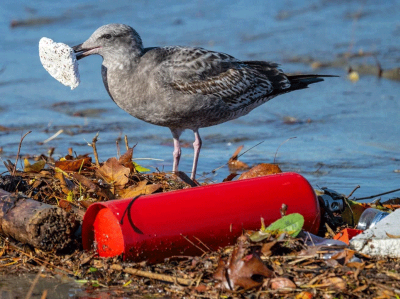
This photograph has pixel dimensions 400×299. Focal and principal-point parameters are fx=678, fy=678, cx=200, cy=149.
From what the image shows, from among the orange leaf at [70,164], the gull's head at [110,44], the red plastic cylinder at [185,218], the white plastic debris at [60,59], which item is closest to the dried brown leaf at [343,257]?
the red plastic cylinder at [185,218]

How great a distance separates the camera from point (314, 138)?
27.6 ft

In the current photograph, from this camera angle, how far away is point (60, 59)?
5.69 m

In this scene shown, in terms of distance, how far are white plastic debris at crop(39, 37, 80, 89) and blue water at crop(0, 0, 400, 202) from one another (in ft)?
3.43

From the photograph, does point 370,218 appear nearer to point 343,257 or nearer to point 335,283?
point 343,257

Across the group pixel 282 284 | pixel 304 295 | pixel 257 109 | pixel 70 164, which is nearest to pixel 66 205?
pixel 70 164

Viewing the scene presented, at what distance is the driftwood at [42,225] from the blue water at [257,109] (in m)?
1.68

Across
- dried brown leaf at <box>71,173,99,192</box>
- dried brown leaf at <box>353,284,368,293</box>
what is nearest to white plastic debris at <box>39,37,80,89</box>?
dried brown leaf at <box>71,173,99,192</box>

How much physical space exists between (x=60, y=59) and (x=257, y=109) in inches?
192

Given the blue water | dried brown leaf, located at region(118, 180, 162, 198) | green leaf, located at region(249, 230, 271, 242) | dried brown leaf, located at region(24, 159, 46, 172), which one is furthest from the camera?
the blue water

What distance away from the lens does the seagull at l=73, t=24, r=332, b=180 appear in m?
6.17

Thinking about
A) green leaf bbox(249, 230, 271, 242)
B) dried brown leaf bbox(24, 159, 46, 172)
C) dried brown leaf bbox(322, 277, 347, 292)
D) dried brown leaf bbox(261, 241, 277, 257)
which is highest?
dried brown leaf bbox(24, 159, 46, 172)

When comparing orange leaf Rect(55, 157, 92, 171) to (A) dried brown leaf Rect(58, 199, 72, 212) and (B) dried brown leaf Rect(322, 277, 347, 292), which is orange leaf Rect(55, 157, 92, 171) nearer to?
(A) dried brown leaf Rect(58, 199, 72, 212)

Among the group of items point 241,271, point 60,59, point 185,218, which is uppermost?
point 60,59

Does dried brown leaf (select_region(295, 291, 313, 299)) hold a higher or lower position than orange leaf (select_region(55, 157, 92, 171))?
lower
